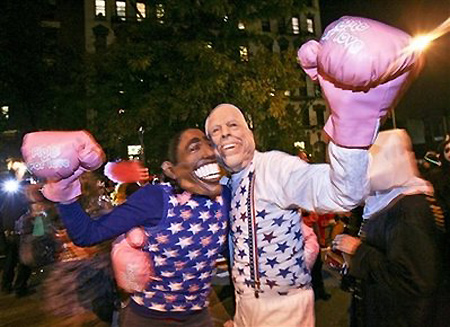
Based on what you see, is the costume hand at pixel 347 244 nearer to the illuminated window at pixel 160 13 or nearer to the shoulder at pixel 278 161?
the shoulder at pixel 278 161

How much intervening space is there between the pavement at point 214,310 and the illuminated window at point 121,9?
28.2m

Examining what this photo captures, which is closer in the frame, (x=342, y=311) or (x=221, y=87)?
(x=342, y=311)

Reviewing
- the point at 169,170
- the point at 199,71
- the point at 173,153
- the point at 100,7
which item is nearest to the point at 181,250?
the point at 169,170

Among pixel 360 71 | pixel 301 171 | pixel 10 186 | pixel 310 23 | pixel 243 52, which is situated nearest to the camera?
pixel 360 71

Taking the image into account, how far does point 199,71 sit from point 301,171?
30.0 feet

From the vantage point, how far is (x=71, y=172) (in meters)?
2.33

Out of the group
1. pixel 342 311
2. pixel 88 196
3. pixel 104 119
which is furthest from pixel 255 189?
pixel 104 119

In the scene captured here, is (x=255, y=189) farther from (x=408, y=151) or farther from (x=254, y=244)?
(x=408, y=151)

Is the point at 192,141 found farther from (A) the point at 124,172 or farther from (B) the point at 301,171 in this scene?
(A) the point at 124,172

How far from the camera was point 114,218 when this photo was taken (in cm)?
224

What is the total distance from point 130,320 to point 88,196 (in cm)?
300

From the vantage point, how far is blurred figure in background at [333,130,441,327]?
227 centimetres

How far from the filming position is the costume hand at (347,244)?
101 inches

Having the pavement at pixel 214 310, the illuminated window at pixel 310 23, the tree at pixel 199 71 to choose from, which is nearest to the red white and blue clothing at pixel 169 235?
the pavement at pixel 214 310
